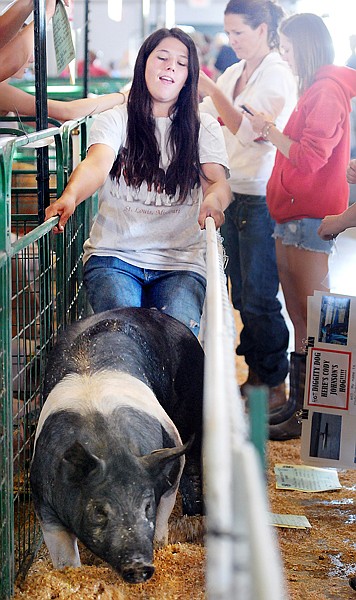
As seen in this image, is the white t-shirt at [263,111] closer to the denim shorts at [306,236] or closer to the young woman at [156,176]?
the denim shorts at [306,236]

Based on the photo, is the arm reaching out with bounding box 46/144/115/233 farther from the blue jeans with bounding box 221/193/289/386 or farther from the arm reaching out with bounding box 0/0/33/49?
the blue jeans with bounding box 221/193/289/386

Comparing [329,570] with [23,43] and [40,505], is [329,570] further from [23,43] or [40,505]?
[23,43]

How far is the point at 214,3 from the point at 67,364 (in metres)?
22.8

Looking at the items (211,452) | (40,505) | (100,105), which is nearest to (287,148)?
(100,105)

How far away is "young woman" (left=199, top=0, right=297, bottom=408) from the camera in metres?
3.95

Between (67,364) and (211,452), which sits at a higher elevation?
(211,452)

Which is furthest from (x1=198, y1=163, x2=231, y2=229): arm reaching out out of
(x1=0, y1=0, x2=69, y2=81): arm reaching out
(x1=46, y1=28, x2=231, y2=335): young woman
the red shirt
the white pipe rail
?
the white pipe rail

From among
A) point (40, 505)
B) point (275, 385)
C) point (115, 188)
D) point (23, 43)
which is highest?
point (23, 43)

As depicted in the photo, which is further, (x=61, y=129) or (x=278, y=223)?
(x=278, y=223)

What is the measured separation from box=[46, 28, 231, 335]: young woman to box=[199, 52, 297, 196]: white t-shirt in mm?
1007

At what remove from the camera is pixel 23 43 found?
2990 mm

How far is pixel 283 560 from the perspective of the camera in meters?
2.58

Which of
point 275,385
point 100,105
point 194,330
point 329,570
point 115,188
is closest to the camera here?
point 329,570

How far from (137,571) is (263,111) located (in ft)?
8.87
